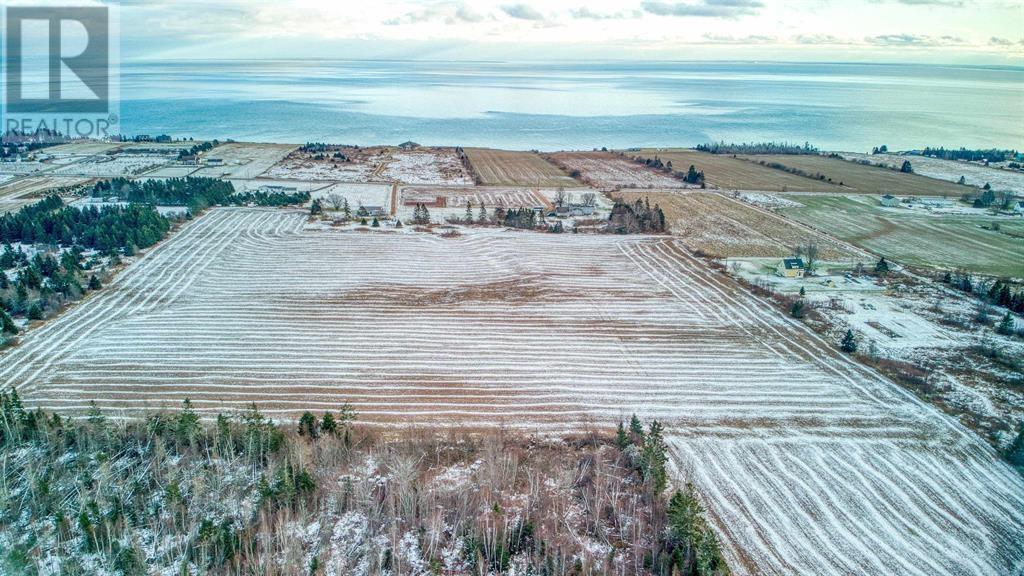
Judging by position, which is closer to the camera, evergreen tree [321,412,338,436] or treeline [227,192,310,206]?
evergreen tree [321,412,338,436]

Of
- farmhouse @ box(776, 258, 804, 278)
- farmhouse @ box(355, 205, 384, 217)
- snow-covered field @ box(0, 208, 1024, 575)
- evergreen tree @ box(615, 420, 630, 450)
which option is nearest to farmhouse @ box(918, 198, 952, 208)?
farmhouse @ box(776, 258, 804, 278)

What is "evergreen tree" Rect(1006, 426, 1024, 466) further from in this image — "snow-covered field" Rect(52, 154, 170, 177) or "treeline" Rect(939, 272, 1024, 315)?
"snow-covered field" Rect(52, 154, 170, 177)

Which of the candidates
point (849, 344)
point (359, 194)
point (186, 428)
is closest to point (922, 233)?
point (849, 344)

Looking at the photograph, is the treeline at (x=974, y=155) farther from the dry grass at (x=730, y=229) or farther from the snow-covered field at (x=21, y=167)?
the snow-covered field at (x=21, y=167)

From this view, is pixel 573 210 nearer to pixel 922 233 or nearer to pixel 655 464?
pixel 922 233

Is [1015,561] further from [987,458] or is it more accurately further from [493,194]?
[493,194]

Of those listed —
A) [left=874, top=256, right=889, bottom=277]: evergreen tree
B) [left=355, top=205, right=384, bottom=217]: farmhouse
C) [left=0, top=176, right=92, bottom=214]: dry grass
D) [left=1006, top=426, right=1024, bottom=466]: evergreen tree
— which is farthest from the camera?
[left=0, top=176, right=92, bottom=214]: dry grass

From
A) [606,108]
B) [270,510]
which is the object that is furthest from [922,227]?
[606,108]
